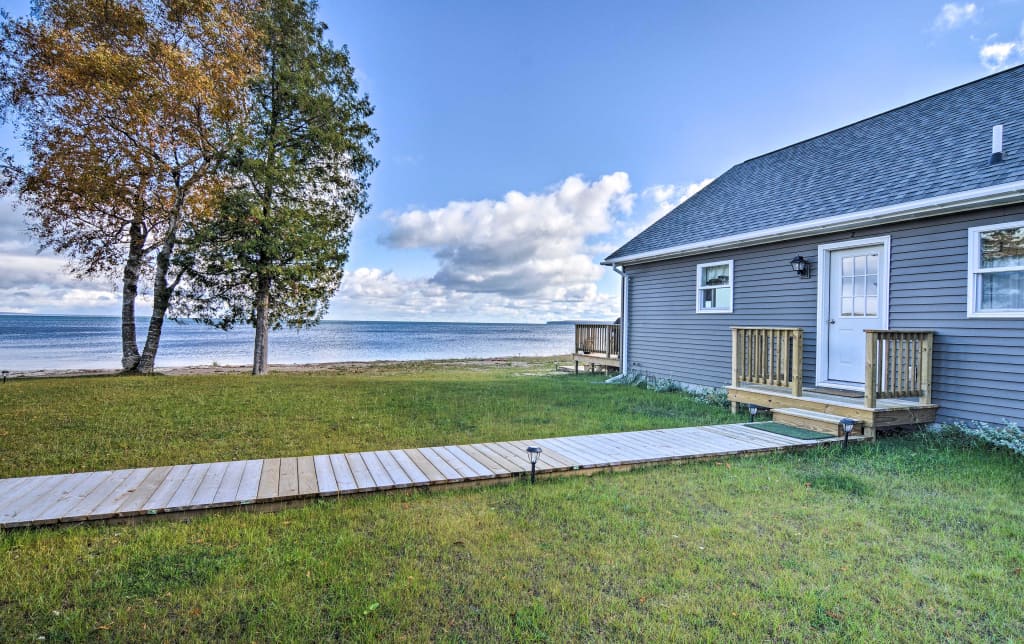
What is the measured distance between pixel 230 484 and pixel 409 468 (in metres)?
1.30

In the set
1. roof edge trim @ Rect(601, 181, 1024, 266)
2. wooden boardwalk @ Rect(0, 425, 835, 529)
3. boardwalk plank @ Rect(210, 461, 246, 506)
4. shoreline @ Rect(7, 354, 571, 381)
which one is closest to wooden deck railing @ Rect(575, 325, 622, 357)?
roof edge trim @ Rect(601, 181, 1024, 266)

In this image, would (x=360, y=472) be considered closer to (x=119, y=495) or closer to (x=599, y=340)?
(x=119, y=495)

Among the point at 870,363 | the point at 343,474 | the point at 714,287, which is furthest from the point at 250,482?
the point at 714,287

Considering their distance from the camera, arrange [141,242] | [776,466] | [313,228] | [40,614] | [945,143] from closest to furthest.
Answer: [40,614] < [776,466] < [945,143] < [141,242] < [313,228]

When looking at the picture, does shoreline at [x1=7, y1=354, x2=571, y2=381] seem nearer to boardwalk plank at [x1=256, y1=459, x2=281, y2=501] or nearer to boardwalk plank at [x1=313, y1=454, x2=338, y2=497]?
boardwalk plank at [x1=256, y1=459, x2=281, y2=501]

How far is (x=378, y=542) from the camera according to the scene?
2.89 metres

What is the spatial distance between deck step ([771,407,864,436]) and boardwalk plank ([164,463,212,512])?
19.5ft

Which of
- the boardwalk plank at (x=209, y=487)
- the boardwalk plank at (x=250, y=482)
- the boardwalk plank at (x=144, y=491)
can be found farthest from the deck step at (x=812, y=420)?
the boardwalk plank at (x=144, y=491)

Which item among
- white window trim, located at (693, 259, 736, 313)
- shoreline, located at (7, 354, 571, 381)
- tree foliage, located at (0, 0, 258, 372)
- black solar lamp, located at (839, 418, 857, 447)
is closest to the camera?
black solar lamp, located at (839, 418, 857, 447)

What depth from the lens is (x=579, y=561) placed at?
2.70 meters

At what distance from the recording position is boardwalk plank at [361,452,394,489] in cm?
371

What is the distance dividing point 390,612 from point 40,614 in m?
1.49

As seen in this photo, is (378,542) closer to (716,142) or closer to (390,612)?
(390,612)

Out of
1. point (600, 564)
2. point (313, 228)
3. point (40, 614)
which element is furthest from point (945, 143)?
point (313, 228)
